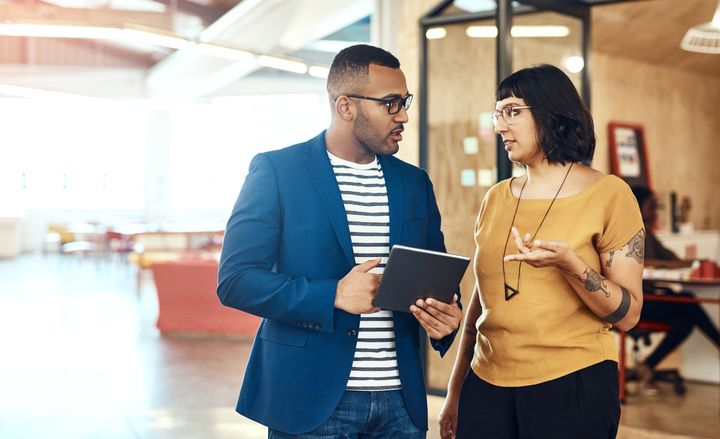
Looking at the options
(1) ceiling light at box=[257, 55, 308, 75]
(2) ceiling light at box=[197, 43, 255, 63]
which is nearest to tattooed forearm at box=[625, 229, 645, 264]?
(2) ceiling light at box=[197, 43, 255, 63]

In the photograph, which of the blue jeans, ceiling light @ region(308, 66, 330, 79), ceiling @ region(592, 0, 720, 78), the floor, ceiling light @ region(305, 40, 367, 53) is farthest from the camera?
ceiling light @ region(305, 40, 367, 53)

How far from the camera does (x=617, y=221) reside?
2055mm

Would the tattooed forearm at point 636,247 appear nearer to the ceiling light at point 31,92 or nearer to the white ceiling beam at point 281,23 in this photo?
the white ceiling beam at point 281,23

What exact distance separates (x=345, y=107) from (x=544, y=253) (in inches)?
26.8

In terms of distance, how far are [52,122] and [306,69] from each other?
1126 cm

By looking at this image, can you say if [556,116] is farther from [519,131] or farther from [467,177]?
[467,177]

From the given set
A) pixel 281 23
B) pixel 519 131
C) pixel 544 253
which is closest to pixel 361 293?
pixel 544 253

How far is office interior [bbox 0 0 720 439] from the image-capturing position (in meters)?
5.83

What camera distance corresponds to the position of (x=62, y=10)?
13.0m

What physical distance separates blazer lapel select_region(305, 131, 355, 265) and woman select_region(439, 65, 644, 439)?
1.19 ft

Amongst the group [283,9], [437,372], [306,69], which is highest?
[283,9]

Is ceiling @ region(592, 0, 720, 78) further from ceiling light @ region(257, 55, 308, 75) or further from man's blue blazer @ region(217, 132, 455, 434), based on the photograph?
man's blue blazer @ region(217, 132, 455, 434)

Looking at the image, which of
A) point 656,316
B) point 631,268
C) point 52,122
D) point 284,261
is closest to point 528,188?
point 631,268

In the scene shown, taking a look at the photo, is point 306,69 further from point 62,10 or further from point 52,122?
point 52,122
